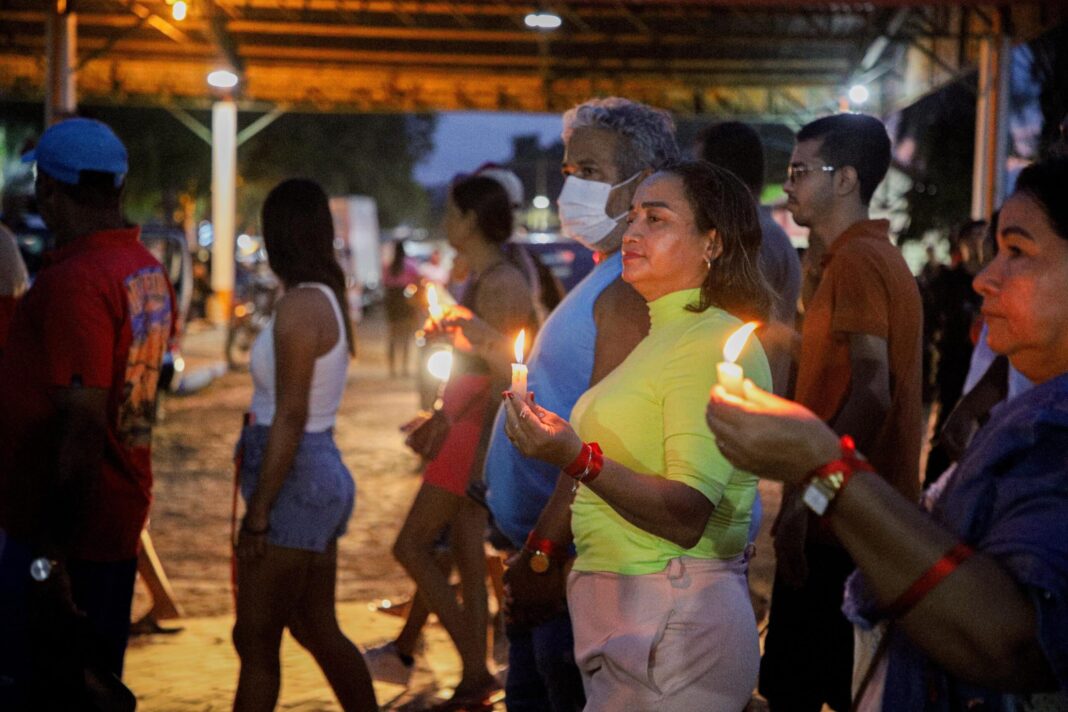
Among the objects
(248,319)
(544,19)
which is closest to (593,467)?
(544,19)

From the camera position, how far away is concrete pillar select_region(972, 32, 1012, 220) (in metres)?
17.3

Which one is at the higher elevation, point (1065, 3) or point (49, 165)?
point (1065, 3)

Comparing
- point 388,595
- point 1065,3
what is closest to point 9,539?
point 388,595

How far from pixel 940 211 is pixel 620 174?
19.7 metres

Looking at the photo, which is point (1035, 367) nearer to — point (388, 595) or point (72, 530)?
point (72, 530)

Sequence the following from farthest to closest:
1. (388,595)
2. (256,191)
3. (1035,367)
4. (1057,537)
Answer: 1. (256,191)
2. (388,595)
3. (1035,367)
4. (1057,537)

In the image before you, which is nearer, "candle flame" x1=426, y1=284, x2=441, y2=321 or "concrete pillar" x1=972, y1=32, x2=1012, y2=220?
"candle flame" x1=426, y1=284, x2=441, y2=321

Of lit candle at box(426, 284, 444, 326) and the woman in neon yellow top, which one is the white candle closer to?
the woman in neon yellow top

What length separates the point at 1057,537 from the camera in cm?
175

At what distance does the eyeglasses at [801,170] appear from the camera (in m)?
4.20

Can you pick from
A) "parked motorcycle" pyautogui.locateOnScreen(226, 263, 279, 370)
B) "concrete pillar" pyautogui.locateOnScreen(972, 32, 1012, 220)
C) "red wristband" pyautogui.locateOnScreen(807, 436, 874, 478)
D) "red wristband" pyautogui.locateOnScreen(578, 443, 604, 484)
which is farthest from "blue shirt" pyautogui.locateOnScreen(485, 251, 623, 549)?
"parked motorcycle" pyautogui.locateOnScreen(226, 263, 279, 370)

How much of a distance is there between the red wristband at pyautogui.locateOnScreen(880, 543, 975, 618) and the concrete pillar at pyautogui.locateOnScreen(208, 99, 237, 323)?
2602 cm

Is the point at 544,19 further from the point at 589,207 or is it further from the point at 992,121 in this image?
the point at 589,207

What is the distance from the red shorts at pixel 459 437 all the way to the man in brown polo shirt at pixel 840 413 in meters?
1.82
